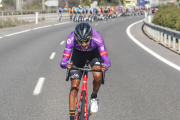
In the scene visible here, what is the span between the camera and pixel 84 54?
18.4 feet

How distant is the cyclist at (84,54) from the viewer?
15.5 feet

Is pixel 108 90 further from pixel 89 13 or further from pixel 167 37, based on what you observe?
pixel 89 13

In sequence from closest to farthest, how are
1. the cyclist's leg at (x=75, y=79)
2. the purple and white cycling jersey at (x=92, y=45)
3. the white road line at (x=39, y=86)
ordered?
the cyclist's leg at (x=75, y=79) < the purple and white cycling jersey at (x=92, y=45) < the white road line at (x=39, y=86)

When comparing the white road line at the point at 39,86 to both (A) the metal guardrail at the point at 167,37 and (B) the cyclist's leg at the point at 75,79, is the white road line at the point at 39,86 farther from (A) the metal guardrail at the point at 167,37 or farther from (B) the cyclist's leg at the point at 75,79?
(A) the metal guardrail at the point at 167,37

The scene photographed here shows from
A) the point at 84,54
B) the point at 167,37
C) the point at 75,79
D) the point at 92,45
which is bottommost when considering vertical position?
the point at 167,37

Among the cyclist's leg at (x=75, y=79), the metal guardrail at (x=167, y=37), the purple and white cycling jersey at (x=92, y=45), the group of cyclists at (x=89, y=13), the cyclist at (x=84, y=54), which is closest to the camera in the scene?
the cyclist at (x=84, y=54)

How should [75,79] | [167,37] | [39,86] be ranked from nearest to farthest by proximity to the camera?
[75,79], [39,86], [167,37]

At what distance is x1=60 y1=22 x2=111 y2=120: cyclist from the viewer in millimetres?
4730

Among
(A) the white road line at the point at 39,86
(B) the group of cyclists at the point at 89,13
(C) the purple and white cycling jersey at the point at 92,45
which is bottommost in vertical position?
(A) the white road line at the point at 39,86

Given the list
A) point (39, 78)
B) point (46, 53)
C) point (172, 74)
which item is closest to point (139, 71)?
point (172, 74)

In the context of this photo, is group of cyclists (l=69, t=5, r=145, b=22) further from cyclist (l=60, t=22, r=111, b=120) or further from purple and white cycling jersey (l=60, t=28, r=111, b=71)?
purple and white cycling jersey (l=60, t=28, r=111, b=71)

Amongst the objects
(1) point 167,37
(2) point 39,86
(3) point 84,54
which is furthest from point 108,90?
(1) point 167,37

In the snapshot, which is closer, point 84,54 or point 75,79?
point 75,79

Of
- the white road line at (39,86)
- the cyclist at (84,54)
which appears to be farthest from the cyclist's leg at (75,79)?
the white road line at (39,86)
